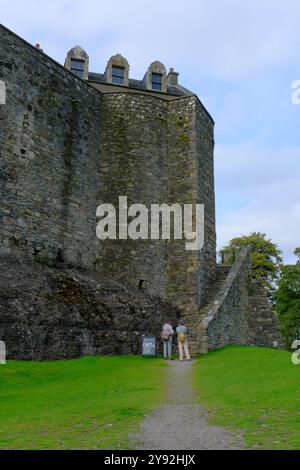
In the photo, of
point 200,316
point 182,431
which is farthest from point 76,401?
point 200,316

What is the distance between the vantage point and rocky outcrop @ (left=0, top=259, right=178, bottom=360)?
15.9 metres

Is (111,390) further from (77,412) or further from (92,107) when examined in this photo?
(92,107)

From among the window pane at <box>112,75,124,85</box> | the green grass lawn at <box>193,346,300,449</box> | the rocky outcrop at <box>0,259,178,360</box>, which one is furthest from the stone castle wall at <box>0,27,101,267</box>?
the window pane at <box>112,75,124,85</box>

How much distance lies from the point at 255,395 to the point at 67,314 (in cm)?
842

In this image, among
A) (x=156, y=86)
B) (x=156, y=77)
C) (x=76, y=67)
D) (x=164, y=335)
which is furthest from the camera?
(x=156, y=77)

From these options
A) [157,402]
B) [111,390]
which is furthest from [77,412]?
[111,390]

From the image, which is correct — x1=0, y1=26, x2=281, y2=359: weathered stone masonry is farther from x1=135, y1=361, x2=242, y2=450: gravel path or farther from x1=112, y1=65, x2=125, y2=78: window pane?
x1=112, y1=65, x2=125, y2=78: window pane

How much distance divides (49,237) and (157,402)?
11382mm

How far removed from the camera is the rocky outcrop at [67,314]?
15.9 m

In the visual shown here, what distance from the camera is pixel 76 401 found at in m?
10.6

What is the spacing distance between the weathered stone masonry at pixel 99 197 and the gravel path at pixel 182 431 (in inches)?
280

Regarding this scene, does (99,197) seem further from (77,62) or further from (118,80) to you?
(77,62)

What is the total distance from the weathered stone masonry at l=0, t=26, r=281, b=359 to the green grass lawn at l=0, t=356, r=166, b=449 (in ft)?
5.52

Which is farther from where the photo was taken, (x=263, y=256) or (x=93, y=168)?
(x=263, y=256)
